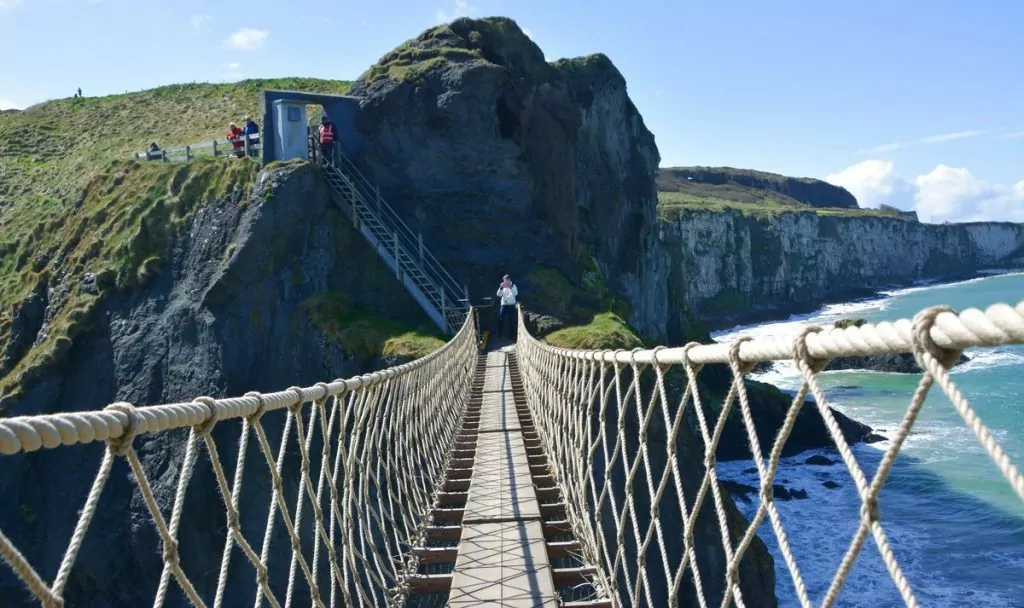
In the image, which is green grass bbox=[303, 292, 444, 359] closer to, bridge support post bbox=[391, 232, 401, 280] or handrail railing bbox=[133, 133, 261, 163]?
bridge support post bbox=[391, 232, 401, 280]

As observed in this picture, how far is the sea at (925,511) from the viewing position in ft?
54.8

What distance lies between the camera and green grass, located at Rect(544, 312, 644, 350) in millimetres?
14133

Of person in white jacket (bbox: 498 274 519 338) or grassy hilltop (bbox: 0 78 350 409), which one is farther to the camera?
→ grassy hilltop (bbox: 0 78 350 409)

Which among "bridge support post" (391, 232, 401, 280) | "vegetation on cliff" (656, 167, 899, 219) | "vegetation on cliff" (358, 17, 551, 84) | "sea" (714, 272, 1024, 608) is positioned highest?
"vegetation on cliff" (656, 167, 899, 219)

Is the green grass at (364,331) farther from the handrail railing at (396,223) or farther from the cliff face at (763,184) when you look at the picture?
the cliff face at (763,184)

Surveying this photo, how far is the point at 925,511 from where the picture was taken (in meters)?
21.2

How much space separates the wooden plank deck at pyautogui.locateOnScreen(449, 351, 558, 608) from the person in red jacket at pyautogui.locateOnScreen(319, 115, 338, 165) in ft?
40.0

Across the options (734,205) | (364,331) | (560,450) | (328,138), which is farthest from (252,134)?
(734,205)

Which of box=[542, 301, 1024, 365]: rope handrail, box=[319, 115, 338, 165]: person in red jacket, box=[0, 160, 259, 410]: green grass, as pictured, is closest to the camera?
box=[542, 301, 1024, 365]: rope handrail

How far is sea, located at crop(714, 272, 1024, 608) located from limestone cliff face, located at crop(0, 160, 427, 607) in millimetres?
Answer: 8740

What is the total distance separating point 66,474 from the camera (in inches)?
621

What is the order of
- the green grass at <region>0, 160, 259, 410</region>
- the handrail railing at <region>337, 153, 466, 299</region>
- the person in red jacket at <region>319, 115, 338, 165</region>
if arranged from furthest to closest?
the person in red jacket at <region>319, 115, 338, 165</region> → the handrail railing at <region>337, 153, 466, 299</region> → the green grass at <region>0, 160, 259, 410</region>

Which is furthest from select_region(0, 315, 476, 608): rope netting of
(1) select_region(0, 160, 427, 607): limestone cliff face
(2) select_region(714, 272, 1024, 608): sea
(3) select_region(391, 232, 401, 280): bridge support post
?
(2) select_region(714, 272, 1024, 608): sea

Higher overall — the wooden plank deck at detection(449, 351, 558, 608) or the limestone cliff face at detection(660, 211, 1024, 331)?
the limestone cliff face at detection(660, 211, 1024, 331)
